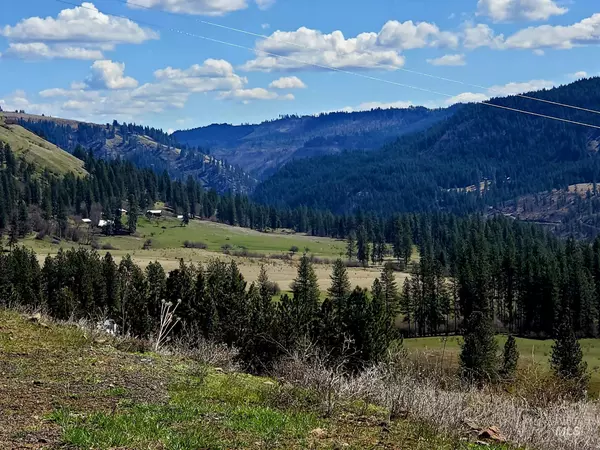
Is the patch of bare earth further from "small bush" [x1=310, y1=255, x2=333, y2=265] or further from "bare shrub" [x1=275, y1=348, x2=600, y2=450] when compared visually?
"small bush" [x1=310, y1=255, x2=333, y2=265]

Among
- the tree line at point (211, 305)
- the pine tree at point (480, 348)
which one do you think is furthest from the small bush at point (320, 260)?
the pine tree at point (480, 348)

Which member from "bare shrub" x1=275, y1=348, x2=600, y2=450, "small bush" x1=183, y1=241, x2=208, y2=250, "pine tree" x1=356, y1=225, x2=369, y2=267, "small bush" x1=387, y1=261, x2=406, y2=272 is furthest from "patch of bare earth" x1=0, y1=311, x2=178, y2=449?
"pine tree" x1=356, y1=225, x2=369, y2=267

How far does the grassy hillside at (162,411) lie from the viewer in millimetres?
9648

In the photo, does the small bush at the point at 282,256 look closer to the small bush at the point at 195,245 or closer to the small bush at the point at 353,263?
the small bush at the point at 353,263

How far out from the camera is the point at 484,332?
62.0 meters

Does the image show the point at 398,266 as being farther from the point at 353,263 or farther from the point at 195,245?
the point at 195,245

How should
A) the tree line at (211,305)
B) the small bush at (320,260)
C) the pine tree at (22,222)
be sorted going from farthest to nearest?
the small bush at (320,260) → the pine tree at (22,222) → the tree line at (211,305)

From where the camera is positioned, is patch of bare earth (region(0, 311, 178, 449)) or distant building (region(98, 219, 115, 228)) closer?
patch of bare earth (region(0, 311, 178, 449))

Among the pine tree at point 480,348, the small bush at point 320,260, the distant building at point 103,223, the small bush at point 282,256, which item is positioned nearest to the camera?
the pine tree at point 480,348

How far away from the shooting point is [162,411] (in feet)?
37.4

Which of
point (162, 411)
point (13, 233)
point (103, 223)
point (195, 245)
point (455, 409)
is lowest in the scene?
point (195, 245)

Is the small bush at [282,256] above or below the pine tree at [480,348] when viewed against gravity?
above

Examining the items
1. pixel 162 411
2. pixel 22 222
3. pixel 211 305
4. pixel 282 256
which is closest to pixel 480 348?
pixel 211 305

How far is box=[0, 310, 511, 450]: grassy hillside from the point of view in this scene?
380 inches
